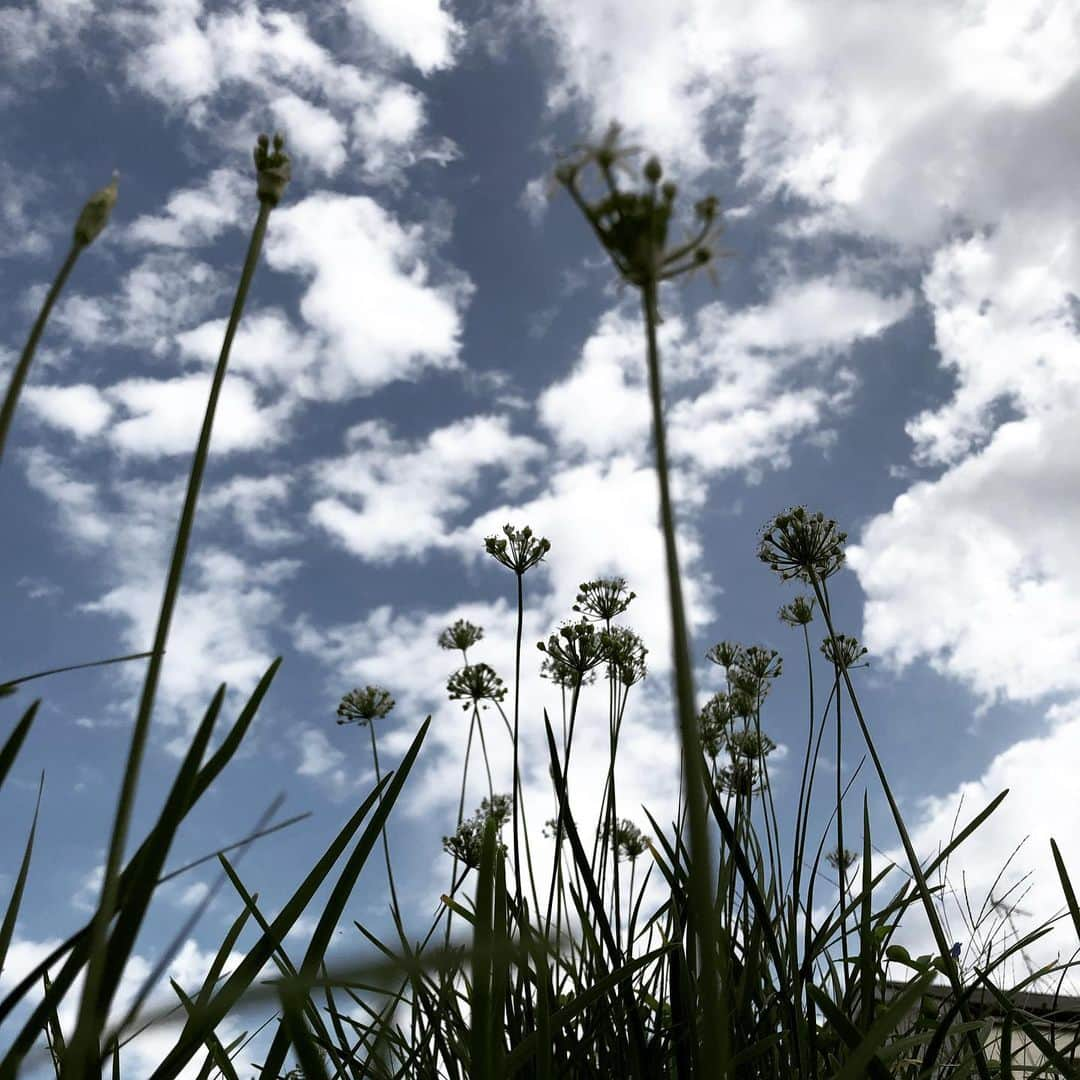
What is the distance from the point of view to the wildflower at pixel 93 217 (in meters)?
1.11

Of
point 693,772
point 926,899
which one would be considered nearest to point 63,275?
point 693,772

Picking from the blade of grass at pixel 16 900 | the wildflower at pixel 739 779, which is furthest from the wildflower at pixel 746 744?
the blade of grass at pixel 16 900

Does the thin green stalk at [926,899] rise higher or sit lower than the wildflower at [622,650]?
lower

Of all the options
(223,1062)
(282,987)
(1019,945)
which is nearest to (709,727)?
(1019,945)

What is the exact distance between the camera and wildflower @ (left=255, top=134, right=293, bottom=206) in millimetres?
1060

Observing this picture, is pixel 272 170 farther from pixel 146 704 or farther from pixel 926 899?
pixel 926 899

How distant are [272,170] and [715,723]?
11.1 ft

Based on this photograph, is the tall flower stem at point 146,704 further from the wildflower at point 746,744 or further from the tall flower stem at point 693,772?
the wildflower at point 746,744

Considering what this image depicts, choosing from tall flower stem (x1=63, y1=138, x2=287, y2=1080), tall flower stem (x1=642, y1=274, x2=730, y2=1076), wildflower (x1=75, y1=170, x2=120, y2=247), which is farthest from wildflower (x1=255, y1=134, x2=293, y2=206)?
tall flower stem (x1=642, y1=274, x2=730, y2=1076)

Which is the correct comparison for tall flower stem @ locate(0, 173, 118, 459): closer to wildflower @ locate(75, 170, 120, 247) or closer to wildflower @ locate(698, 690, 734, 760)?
wildflower @ locate(75, 170, 120, 247)

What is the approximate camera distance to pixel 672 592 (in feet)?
2.31

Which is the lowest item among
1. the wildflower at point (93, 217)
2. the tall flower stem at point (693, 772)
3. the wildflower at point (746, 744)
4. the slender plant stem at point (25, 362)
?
the tall flower stem at point (693, 772)

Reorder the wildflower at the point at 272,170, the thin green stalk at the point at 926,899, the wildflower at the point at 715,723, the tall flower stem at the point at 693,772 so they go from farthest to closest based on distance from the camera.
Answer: the wildflower at the point at 715,723, the thin green stalk at the point at 926,899, the wildflower at the point at 272,170, the tall flower stem at the point at 693,772

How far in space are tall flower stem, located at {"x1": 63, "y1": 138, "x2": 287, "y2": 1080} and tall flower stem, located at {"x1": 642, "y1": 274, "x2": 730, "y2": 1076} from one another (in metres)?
0.47
